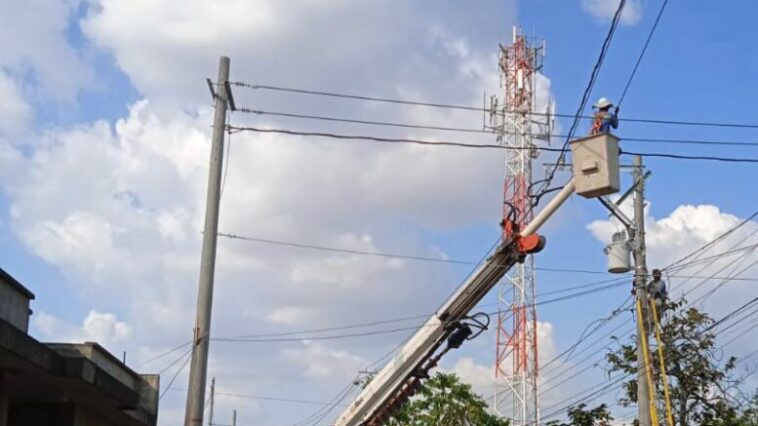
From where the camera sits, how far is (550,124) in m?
27.6

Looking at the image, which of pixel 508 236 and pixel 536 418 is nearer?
pixel 508 236

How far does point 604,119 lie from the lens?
16859mm

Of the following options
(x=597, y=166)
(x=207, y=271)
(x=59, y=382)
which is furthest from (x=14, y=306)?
(x=597, y=166)

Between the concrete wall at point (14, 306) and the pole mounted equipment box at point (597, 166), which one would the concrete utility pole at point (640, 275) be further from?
the concrete wall at point (14, 306)

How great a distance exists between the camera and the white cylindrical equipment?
20453 millimetres

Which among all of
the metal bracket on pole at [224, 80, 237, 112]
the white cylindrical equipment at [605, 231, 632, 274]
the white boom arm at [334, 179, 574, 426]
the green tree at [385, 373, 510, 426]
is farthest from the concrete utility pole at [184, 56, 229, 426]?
the green tree at [385, 373, 510, 426]

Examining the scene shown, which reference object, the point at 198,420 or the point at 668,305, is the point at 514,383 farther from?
the point at 198,420

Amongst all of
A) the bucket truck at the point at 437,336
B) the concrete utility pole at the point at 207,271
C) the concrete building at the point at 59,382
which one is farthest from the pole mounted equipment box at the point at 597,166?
the concrete building at the point at 59,382

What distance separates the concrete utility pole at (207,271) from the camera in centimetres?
1523

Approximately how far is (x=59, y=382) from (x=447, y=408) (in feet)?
65.2

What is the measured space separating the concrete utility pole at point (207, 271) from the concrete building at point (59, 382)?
248 cm

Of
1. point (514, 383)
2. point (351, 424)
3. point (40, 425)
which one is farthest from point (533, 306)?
point (40, 425)

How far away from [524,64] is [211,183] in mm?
18055

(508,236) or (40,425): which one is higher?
(508,236)
